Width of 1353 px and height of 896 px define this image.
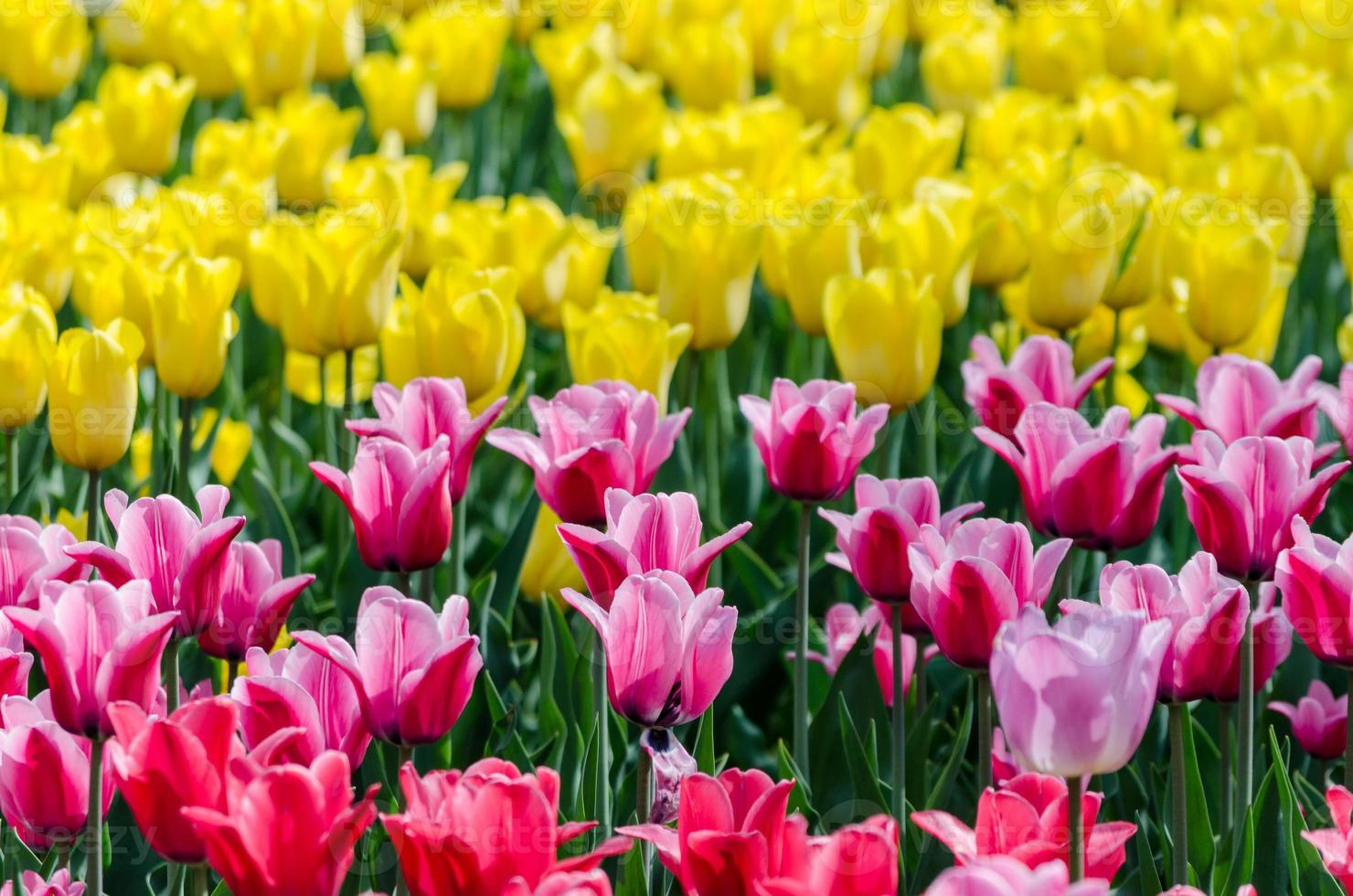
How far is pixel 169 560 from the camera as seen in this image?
1.74 m

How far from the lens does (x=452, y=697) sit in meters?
1.57

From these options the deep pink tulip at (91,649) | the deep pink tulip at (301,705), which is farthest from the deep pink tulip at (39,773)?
the deep pink tulip at (301,705)

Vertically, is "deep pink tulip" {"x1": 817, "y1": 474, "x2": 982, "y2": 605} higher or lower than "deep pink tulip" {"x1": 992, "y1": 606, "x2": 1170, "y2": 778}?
lower

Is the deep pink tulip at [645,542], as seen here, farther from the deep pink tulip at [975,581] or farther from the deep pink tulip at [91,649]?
the deep pink tulip at [91,649]

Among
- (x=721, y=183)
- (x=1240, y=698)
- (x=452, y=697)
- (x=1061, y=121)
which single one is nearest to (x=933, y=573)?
(x=1240, y=698)

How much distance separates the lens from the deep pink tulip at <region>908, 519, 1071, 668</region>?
167cm

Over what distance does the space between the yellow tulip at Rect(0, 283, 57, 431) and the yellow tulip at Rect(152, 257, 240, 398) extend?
0.16 metres

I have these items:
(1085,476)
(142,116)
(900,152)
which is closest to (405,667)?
(1085,476)

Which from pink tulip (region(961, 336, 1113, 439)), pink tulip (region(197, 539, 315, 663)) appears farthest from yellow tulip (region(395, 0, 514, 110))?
pink tulip (region(197, 539, 315, 663))

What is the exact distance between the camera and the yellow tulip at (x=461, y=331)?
263cm

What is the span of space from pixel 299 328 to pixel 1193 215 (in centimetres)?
155

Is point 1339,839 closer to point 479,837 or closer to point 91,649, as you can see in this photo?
point 479,837

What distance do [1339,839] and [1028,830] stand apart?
1.00 ft

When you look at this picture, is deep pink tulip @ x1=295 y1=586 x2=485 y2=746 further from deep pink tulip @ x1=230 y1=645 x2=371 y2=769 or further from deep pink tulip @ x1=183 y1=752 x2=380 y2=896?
deep pink tulip @ x1=183 y1=752 x2=380 y2=896
